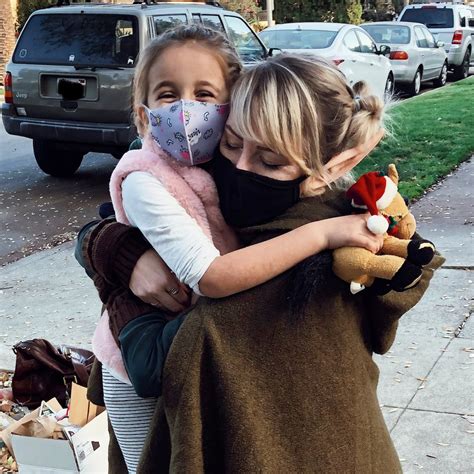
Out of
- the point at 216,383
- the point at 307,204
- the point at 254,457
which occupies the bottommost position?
the point at 254,457

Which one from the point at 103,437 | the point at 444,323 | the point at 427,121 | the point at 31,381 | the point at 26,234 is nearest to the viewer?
the point at 103,437

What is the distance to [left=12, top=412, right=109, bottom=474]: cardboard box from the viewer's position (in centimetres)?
310

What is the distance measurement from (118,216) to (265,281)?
1.33 ft

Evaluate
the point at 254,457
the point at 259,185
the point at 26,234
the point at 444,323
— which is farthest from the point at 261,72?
the point at 26,234

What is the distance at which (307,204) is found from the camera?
68.7 inches

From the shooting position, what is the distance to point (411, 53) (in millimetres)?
17109

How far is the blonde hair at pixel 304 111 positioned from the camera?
63.9 inches

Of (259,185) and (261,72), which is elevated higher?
(261,72)

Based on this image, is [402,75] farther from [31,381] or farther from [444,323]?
[31,381]

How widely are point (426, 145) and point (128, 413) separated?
8.97 metres

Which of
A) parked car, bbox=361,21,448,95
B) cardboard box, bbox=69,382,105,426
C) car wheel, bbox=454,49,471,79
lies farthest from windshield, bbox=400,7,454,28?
cardboard box, bbox=69,382,105,426

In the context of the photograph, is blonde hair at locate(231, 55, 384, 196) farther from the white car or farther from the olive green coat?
the white car

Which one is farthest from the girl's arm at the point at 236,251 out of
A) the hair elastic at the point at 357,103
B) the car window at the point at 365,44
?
the car window at the point at 365,44

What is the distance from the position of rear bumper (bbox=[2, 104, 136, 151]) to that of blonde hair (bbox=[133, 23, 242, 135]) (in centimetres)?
674
